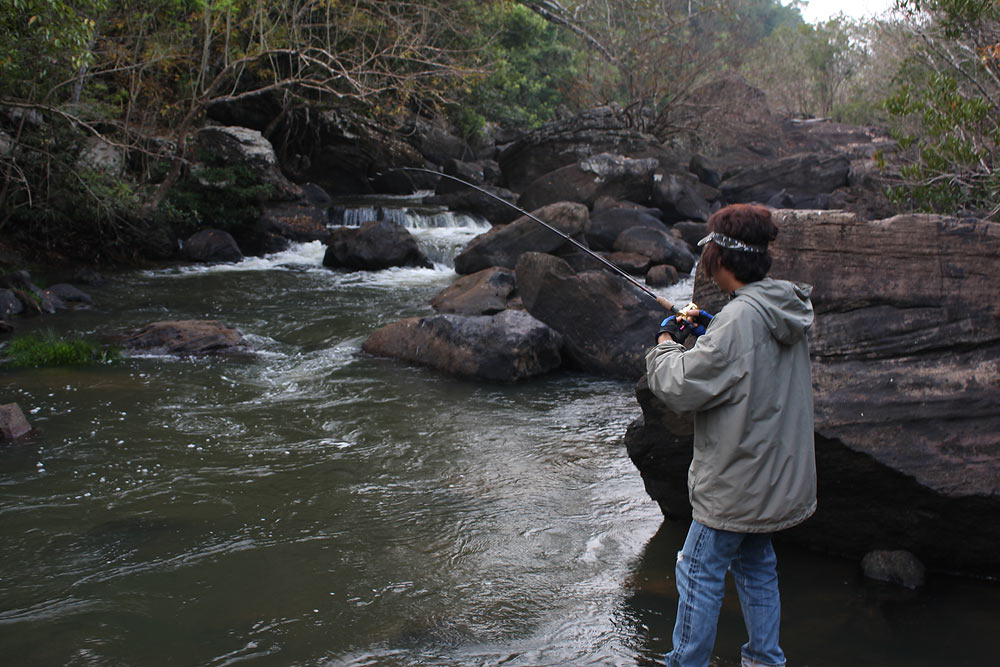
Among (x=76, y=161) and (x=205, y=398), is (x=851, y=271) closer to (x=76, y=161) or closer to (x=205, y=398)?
(x=205, y=398)

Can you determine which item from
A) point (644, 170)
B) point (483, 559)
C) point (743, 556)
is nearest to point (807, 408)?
point (743, 556)

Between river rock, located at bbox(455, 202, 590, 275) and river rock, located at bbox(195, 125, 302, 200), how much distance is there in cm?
546

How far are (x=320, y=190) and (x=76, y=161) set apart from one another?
9.20 metres

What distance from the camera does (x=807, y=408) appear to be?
2748 millimetres

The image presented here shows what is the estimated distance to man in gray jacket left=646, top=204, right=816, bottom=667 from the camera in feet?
8.64

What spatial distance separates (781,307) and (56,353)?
25.8 ft

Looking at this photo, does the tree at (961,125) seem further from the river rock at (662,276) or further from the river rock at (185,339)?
the river rock at (185,339)

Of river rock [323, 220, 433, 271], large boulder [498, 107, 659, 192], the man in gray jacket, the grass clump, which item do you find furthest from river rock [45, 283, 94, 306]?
large boulder [498, 107, 659, 192]

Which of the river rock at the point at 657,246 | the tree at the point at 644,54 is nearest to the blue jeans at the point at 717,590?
the river rock at the point at 657,246

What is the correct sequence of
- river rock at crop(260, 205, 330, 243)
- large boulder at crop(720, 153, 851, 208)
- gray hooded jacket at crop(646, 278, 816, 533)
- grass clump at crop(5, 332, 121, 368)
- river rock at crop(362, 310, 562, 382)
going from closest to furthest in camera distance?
gray hooded jacket at crop(646, 278, 816, 533) → river rock at crop(362, 310, 562, 382) → grass clump at crop(5, 332, 121, 368) → river rock at crop(260, 205, 330, 243) → large boulder at crop(720, 153, 851, 208)

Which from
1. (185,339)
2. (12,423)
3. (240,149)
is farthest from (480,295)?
(240,149)

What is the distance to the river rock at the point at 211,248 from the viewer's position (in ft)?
51.7

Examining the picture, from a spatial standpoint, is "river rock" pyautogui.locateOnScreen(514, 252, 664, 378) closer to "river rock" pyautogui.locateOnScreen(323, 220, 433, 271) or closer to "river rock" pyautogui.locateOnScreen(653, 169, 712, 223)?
"river rock" pyautogui.locateOnScreen(323, 220, 433, 271)

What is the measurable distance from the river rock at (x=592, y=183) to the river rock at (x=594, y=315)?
8651mm
